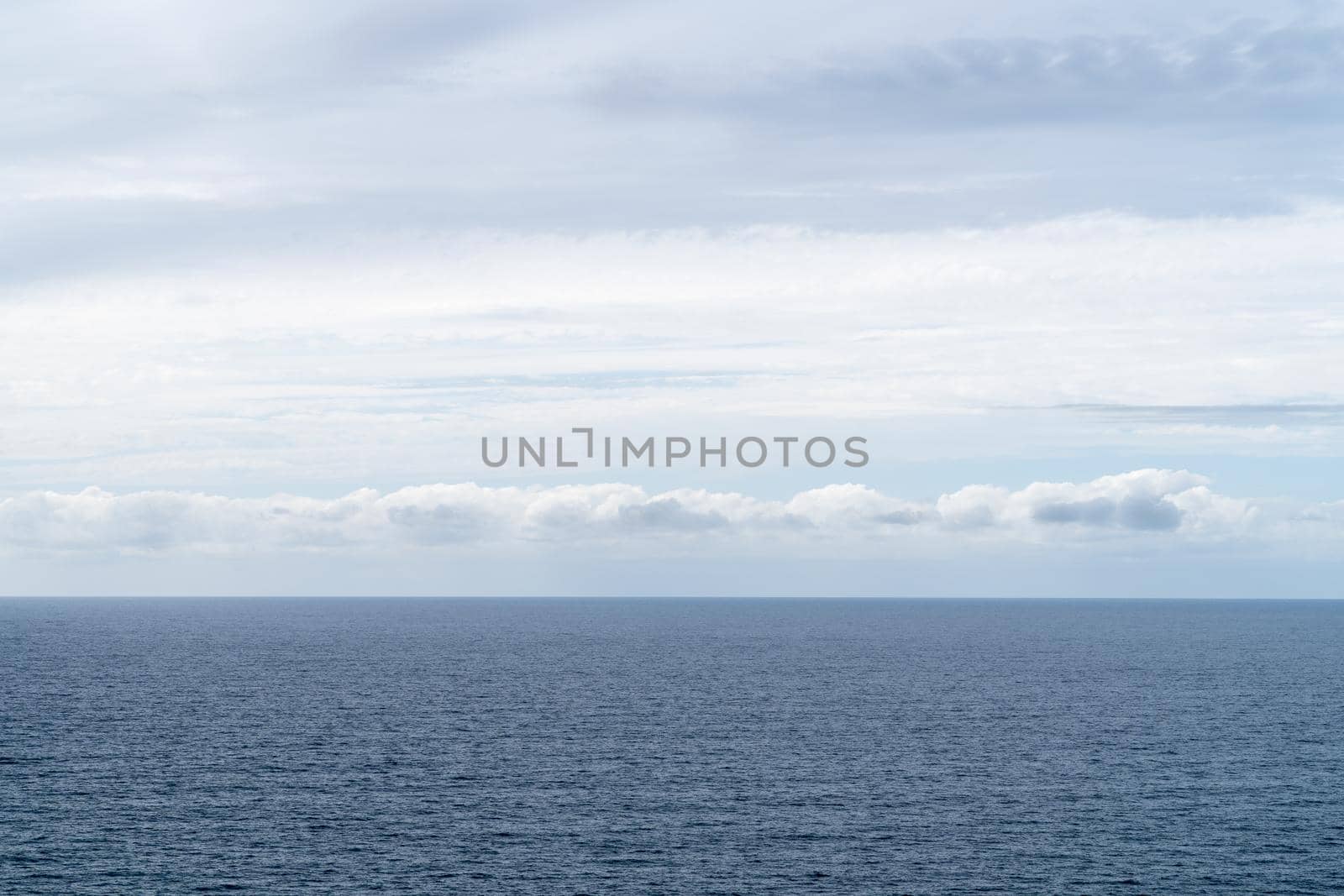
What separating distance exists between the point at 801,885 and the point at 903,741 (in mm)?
46877

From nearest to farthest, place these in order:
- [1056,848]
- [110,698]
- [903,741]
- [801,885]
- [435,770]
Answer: [801,885], [1056,848], [435,770], [903,741], [110,698]

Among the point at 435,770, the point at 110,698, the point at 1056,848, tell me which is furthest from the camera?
the point at 110,698

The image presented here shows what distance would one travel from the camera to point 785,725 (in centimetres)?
12356

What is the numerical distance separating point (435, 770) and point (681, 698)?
5264 cm

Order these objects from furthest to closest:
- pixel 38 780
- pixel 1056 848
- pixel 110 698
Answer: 1. pixel 110 698
2. pixel 38 780
3. pixel 1056 848

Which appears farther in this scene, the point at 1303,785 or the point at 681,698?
the point at 681,698

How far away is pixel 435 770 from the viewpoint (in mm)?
97312

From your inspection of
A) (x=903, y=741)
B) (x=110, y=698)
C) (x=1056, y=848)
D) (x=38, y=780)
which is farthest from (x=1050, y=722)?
(x=110, y=698)

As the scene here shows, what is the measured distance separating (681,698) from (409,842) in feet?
235

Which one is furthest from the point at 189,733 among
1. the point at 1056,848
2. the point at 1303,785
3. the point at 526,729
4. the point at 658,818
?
the point at 1303,785

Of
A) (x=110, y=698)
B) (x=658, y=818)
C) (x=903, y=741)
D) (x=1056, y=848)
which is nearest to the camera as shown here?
(x=1056, y=848)

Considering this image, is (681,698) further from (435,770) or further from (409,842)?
(409,842)

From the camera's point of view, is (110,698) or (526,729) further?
(110,698)

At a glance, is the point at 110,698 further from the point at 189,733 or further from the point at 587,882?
the point at 587,882
